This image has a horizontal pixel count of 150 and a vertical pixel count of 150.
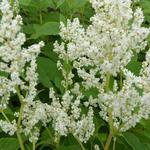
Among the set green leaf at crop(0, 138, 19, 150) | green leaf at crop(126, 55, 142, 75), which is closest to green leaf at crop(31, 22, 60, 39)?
green leaf at crop(126, 55, 142, 75)

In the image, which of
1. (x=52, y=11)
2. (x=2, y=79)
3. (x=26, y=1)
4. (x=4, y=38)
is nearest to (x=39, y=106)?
(x=2, y=79)

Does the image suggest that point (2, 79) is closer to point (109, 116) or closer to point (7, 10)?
point (7, 10)

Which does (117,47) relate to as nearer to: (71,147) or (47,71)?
(71,147)

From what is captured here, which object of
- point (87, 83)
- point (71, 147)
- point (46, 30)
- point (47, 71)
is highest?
point (46, 30)

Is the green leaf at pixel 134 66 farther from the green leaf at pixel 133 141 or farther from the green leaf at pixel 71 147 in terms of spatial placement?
the green leaf at pixel 71 147

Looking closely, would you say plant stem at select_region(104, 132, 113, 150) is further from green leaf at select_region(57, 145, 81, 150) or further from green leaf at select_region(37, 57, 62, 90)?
green leaf at select_region(37, 57, 62, 90)

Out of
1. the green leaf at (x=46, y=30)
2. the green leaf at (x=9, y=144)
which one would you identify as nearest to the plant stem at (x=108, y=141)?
the green leaf at (x=9, y=144)

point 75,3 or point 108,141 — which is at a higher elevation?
point 75,3

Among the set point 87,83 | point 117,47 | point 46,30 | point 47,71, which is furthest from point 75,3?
point 117,47
